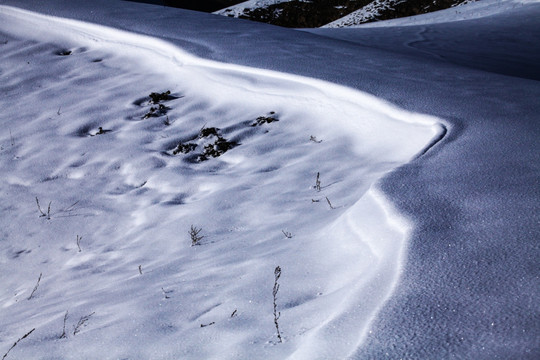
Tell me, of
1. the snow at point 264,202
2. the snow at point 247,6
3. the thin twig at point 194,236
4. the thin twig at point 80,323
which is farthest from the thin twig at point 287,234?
the snow at point 247,6

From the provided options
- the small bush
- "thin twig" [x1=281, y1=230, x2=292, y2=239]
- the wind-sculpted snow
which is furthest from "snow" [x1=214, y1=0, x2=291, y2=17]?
"thin twig" [x1=281, y1=230, x2=292, y2=239]

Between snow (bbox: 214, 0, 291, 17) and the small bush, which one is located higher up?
snow (bbox: 214, 0, 291, 17)

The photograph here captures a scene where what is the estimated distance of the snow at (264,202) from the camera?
140cm

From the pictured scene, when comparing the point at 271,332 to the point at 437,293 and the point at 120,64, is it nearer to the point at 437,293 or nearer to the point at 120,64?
the point at 437,293

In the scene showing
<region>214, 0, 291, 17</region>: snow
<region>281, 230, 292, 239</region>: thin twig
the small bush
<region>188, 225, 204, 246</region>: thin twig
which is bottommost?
<region>188, 225, 204, 246</region>: thin twig

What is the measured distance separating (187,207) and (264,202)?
0.46 meters

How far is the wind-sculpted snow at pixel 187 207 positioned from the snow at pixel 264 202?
0.01m

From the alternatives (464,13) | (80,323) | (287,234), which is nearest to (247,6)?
(464,13)

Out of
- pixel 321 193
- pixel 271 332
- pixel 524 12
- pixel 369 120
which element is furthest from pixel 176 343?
pixel 524 12

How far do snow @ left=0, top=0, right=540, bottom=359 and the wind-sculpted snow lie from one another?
0.01 m

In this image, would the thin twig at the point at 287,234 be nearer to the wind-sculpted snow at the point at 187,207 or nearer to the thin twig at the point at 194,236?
the wind-sculpted snow at the point at 187,207

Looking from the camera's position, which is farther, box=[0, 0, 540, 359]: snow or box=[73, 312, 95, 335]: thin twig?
box=[73, 312, 95, 335]: thin twig

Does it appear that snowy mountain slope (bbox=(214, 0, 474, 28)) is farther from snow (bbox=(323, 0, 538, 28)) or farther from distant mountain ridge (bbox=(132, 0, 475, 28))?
snow (bbox=(323, 0, 538, 28))

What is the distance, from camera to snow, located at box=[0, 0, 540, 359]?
4.60ft
